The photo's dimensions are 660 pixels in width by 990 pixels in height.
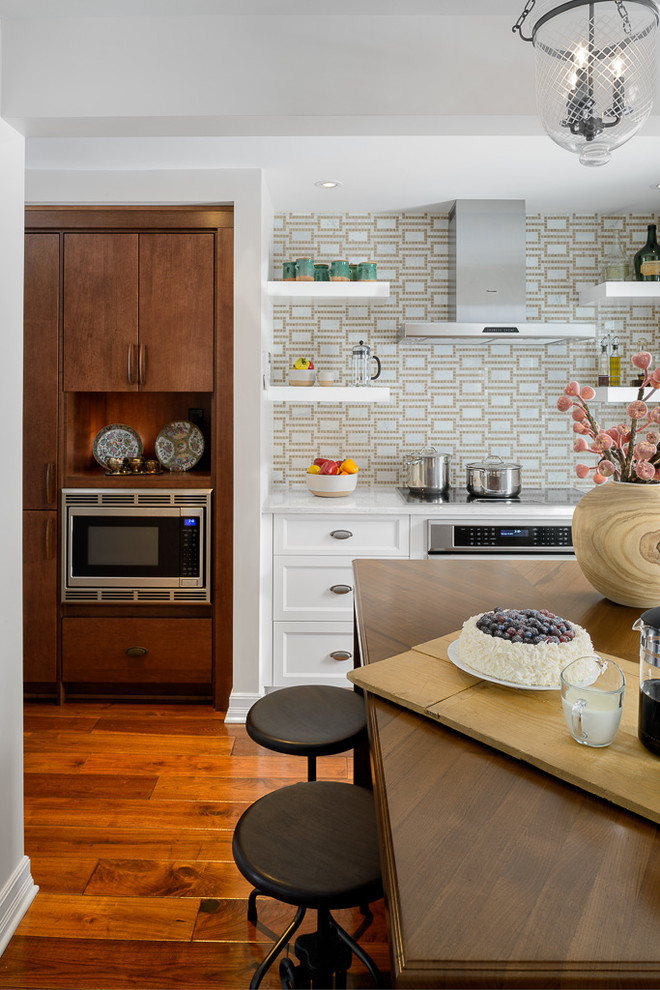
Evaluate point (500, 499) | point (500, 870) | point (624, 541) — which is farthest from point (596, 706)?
point (500, 499)

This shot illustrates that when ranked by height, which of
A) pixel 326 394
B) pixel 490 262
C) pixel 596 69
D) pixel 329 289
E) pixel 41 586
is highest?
pixel 490 262

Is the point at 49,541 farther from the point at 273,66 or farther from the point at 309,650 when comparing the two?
the point at 273,66

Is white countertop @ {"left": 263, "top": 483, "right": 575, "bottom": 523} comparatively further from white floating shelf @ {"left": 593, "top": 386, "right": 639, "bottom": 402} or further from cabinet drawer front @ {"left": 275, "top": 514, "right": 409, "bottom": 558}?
white floating shelf @ {"left": 593, "top": 386, "right": 639, "bottom": 402}

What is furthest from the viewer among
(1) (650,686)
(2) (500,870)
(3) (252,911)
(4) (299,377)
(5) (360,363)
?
(5) (360,363)

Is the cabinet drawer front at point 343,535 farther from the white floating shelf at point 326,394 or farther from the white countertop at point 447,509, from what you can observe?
the white floating shelf at point 326,394

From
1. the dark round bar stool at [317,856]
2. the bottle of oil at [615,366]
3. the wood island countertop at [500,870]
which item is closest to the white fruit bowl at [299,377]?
the bottle of oil at [615,366]

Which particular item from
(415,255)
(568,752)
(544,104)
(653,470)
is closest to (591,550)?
(653,470)

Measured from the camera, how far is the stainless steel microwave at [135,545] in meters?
3.40

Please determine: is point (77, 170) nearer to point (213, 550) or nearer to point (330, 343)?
point (330, 343)

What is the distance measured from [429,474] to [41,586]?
1.93 meters

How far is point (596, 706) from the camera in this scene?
99 cm

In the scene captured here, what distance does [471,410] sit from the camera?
13.2 ft

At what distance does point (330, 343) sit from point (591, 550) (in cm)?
251

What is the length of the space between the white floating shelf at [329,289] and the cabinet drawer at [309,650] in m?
1.59
